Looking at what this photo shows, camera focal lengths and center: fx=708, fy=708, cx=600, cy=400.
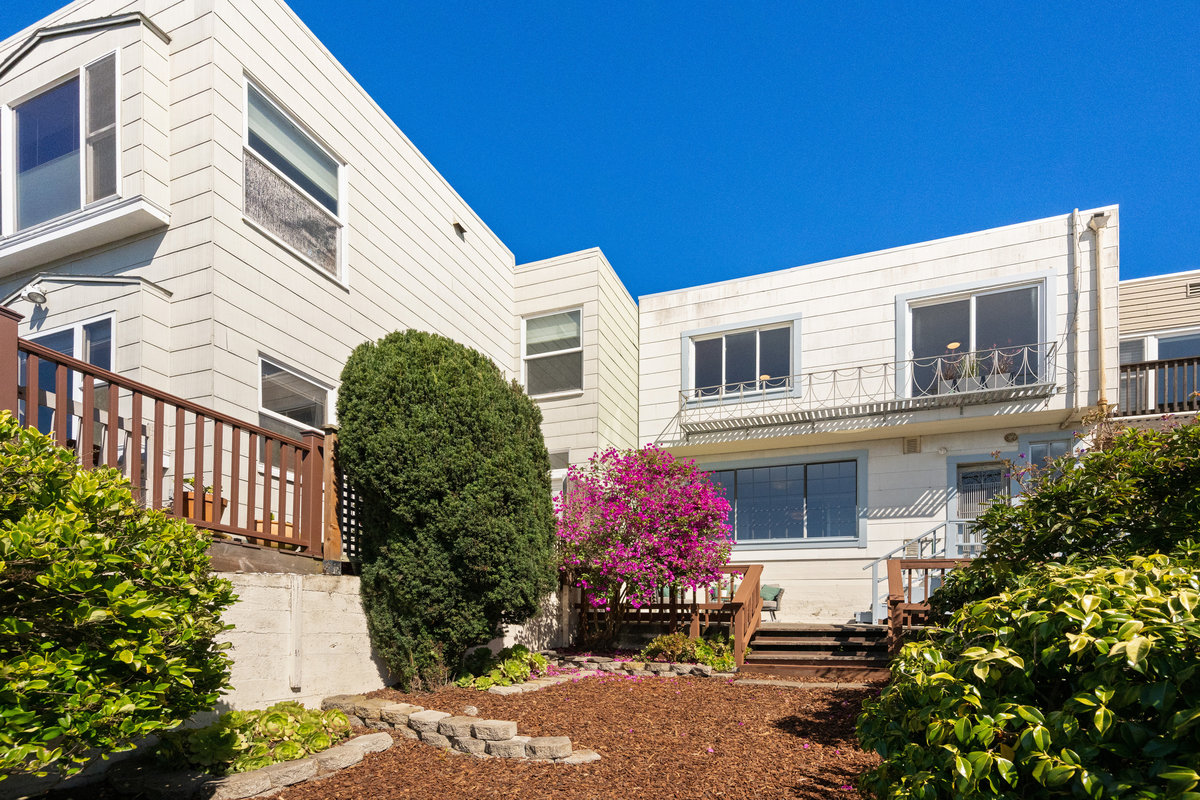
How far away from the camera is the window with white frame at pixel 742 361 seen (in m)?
13.5

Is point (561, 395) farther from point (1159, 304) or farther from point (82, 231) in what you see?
point (1159, 304)

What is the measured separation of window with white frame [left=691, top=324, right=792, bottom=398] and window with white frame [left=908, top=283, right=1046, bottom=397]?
7.47ft

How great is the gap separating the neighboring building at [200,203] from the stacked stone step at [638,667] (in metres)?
4.16

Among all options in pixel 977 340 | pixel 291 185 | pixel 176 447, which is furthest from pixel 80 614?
pixel 977 340

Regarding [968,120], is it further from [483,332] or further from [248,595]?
[248,595]

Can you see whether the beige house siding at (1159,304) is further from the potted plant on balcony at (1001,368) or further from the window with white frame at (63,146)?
the window with white frame at (63,146)

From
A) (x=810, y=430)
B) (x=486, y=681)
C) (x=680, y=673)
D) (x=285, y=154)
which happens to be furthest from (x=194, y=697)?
(x=810, y=430)

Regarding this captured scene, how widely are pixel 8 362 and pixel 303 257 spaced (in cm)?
450

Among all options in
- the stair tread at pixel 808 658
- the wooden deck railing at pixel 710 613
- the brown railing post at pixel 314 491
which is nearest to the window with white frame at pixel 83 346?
the brown railing post at pixel 314 491

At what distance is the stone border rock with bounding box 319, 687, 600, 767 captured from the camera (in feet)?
15.5

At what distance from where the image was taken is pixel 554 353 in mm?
12766

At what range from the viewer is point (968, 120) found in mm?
11000

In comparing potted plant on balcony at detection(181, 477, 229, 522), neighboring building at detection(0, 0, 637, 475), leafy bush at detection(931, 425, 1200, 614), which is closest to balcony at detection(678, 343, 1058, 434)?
neighboring building at detection(0, 0, 637, 475)

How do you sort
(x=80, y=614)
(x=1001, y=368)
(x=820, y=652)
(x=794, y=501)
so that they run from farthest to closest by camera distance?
(x=794, y=501) < (x=1001, y=368) < (x=820, y=652) < (x=80, y=614)
